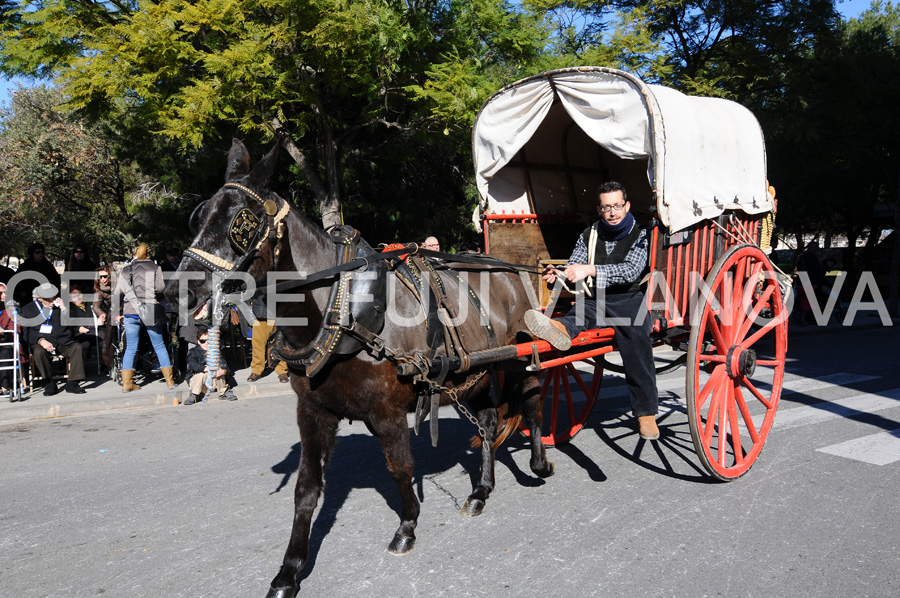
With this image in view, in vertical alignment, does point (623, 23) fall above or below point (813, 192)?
above

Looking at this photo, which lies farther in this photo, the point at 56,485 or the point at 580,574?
the point at 56,485

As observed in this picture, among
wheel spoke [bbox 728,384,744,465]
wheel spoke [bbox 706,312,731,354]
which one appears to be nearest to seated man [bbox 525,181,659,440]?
wheel spoke [bbox 706,312,731,354]

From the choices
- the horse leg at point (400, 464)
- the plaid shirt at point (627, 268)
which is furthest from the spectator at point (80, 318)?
the plaid shirt at point (627, 268)

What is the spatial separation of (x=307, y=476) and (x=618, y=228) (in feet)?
8.82

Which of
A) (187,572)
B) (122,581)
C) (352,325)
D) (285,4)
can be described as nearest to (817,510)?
(352,325)

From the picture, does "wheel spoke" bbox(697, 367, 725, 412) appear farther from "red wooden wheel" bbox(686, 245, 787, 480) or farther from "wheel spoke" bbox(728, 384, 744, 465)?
"wheel spoke" bbox(728, 384, 744, 465)

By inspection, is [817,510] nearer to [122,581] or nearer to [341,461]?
[341,461]

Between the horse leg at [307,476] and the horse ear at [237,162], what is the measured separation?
130 centimetres

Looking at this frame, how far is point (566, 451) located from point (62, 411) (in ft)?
20.5

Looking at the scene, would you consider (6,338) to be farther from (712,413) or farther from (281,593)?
(712,413)

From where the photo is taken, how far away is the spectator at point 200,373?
8.38 meters

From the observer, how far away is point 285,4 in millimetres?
8273

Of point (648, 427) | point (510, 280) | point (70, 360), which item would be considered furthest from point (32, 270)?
point (648, 427)

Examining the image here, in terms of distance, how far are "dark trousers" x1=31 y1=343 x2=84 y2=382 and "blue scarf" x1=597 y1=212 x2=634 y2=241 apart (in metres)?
7.49
